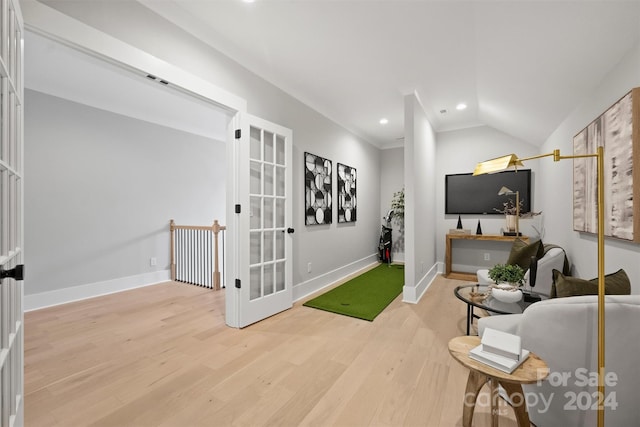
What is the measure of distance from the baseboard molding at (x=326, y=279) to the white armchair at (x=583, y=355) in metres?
2.61

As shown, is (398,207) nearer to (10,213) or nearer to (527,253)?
(527,253)

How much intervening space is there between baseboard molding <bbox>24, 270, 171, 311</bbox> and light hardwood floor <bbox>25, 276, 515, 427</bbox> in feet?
0.79

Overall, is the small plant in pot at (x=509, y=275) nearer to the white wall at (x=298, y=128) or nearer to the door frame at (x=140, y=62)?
the white wall at (x=298, y=128)

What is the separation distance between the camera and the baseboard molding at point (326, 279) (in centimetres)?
363

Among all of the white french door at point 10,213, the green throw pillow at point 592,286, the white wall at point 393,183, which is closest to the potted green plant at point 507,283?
the green throw pillow at point 592,286

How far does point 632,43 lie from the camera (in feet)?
5.67

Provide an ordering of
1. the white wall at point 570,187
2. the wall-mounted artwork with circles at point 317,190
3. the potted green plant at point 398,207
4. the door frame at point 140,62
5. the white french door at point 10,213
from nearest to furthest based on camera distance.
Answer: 1. the white french door at point 10,213
2. the door frame at point 140,62
3. the white wall at point 570,187
4. the wall-mounted artwork with circles at point 317,190
5. the potted green plant at point 398,207

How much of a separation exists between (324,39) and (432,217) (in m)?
3.53

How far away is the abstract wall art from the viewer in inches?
64.2

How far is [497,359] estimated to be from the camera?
1172mm

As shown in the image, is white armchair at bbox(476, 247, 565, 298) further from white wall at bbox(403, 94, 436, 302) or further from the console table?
the console table

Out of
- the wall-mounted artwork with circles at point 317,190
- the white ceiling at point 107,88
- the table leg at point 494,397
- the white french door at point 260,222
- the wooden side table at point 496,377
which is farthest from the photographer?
the wall-mounted artwork with circles at point 317,190

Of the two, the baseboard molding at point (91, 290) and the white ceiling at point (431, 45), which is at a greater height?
the white ceiling at point (431, 45)

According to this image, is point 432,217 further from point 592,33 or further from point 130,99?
point 130,99
